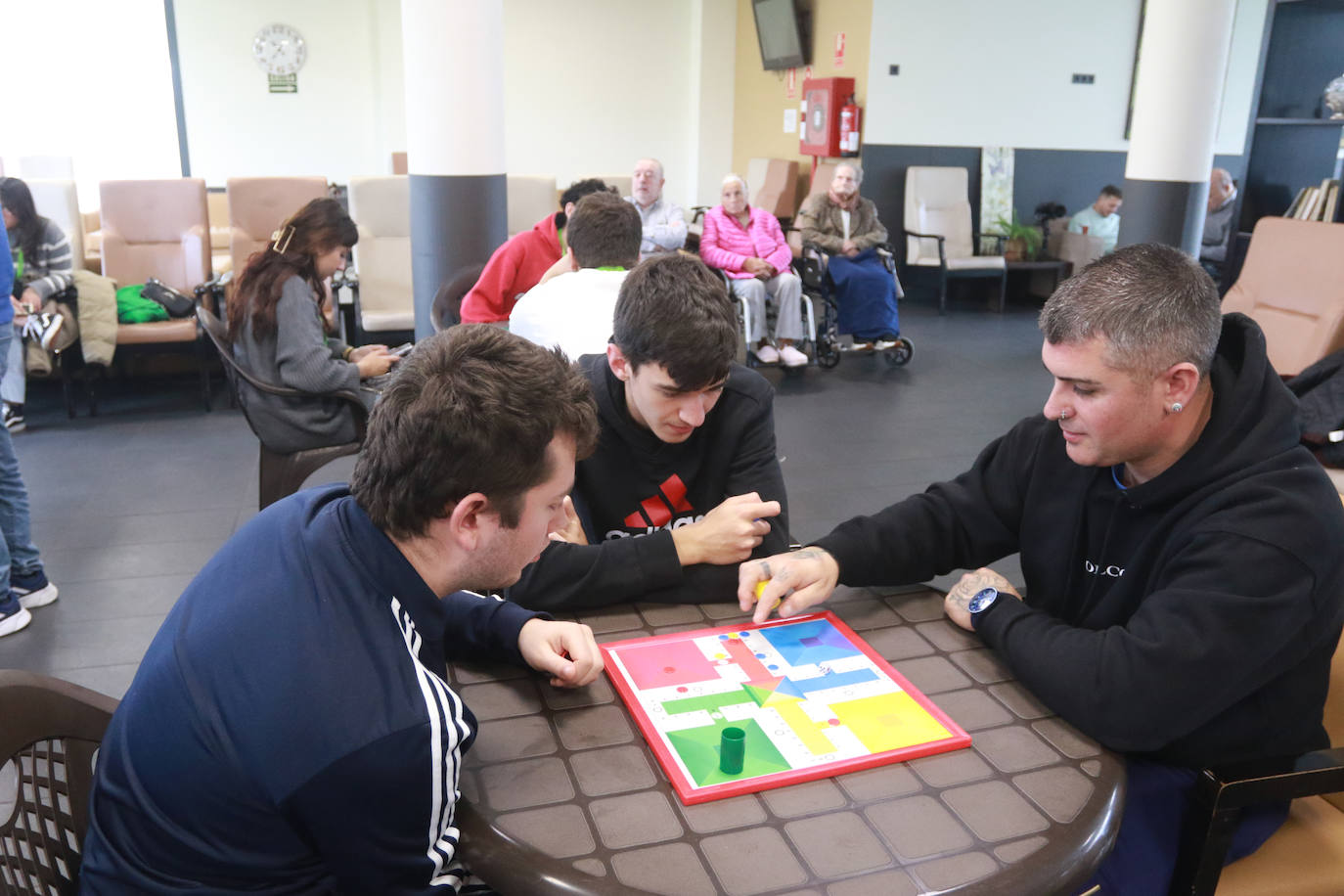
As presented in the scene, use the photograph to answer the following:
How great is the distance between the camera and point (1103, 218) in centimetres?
826

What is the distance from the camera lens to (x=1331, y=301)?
3873 millimetres

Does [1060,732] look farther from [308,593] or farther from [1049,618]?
[308,593]

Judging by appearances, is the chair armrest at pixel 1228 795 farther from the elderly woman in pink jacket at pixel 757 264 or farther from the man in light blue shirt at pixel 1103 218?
the man in light blue shirt at pixel 1103 218

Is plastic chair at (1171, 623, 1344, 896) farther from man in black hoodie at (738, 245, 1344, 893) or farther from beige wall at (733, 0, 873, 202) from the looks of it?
beige wall at (733, 0, 873, 202)

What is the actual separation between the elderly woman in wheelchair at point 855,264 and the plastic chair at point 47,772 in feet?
18.4

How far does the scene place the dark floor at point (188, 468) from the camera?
2.93m

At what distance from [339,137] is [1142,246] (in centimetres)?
956

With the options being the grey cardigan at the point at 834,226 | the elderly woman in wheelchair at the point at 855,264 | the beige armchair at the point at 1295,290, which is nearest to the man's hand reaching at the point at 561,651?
the beige armchair at the point at 1295,290

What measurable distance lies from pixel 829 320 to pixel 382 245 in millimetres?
2746

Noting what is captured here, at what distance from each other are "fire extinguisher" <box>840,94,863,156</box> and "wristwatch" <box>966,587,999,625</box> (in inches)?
291

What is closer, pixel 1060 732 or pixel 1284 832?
pixel 1060 732

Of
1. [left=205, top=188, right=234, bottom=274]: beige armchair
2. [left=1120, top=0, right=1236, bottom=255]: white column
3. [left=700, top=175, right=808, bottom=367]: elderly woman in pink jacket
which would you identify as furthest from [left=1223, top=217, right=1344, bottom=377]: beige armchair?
[left=205, top=188, right=234, bottom=274]: beige armchair

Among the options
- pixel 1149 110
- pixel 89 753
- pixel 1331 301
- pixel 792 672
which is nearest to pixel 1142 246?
pixel 792 672

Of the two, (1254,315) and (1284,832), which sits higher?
(1254,315)
